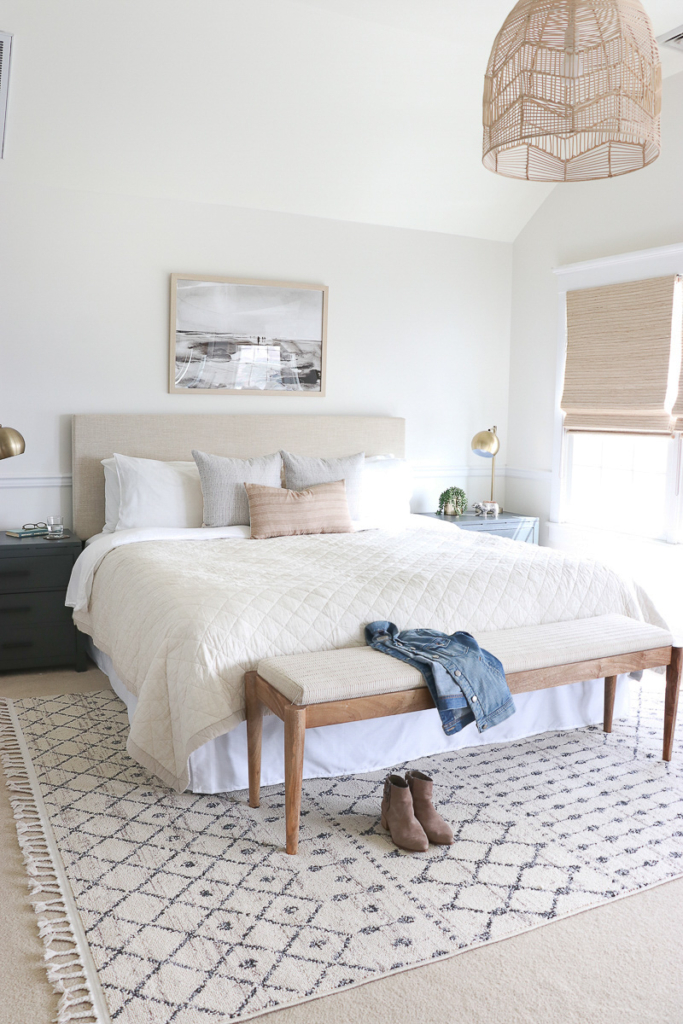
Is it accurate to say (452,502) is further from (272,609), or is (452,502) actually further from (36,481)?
(272,609)

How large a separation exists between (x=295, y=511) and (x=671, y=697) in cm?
196

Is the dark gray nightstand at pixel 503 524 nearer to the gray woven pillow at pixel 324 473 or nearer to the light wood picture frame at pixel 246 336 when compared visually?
the gray woven pillow at pixel 324 473

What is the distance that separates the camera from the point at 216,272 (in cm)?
470

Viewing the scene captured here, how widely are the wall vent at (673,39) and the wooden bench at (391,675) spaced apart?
2689mm

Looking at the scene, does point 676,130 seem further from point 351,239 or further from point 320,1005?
point 320,1005

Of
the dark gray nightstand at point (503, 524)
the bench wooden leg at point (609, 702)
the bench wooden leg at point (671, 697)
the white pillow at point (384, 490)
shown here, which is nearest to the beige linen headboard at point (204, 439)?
the white pillow at point (384, 490)

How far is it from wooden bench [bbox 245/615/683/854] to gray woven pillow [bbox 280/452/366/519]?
5.50 feet

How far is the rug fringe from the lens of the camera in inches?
68.4

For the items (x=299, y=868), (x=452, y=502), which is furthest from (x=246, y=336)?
(x=299, y=868)

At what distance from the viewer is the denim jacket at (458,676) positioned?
98.6 inches

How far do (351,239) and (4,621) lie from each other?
3041 mm

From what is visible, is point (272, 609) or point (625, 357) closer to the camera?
point (272, 609)

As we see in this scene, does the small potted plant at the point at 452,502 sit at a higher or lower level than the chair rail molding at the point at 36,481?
lower

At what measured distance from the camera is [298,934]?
78.7 inches
